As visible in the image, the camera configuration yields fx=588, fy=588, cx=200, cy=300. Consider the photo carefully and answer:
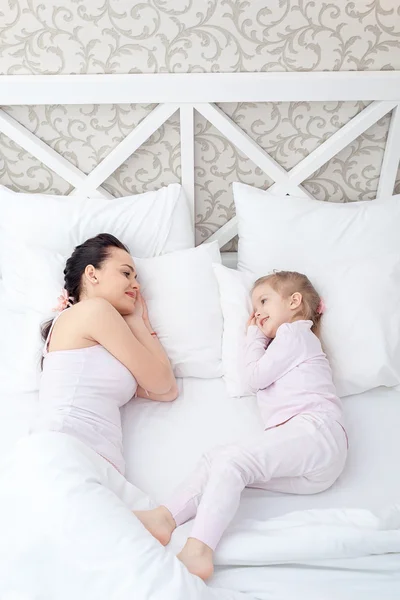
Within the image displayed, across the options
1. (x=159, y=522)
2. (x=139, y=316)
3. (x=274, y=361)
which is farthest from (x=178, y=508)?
(x=139, y=316)

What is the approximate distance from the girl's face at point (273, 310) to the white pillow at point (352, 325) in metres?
0.06

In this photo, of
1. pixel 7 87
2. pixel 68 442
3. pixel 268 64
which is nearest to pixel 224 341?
pixel 68 442

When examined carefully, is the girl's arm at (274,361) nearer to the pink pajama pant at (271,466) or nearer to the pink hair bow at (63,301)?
the pink pajama pant at (271,466)

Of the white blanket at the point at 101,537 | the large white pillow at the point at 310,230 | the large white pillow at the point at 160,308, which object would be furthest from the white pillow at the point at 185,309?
the white blanket at the point at 101,537

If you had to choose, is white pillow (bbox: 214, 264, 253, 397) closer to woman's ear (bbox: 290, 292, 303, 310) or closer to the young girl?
the young girl

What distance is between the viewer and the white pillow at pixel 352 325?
1681 millimetres

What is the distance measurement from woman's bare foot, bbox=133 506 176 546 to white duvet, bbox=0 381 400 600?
0.10ft

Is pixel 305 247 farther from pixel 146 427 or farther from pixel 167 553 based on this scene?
pixel 167 553

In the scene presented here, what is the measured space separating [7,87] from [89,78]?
0.26 m

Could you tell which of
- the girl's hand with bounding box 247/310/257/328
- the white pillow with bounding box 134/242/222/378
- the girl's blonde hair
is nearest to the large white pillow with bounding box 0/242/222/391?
the white pillow with bounding box 134/242/222/378

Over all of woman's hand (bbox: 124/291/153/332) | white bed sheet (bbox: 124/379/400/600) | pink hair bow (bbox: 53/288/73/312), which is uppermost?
pink hair bow (bbox: 53/288/73/312)

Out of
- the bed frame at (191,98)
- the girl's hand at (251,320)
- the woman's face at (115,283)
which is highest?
the bed frame at (191,98)

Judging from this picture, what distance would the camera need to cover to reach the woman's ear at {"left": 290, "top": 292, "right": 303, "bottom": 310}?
1.70 meters

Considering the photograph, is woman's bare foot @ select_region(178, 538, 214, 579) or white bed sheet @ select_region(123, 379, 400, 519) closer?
woman's bare foot @ select_region(178, 538, 214, 579)
